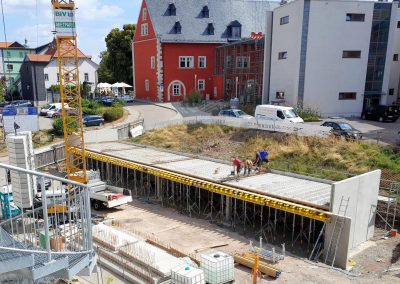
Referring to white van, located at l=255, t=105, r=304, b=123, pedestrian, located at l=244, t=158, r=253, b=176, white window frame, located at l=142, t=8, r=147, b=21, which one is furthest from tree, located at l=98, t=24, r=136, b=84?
pedestrian, located at l=244, t=158, r=253, b=176

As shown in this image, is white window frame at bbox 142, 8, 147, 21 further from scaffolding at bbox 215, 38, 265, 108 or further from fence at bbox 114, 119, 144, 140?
fence at bbox 114, 119, 144, 140

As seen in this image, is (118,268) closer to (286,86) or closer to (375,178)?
(375,178)

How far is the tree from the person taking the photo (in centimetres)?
5716

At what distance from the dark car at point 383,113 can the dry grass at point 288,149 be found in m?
10.5

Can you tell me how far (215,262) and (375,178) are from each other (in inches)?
325

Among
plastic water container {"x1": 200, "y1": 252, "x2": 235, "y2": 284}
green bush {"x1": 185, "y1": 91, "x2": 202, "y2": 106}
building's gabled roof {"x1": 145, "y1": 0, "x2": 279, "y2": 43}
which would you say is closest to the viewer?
plastic water container {"x1": 200, "y1": 252, "x2": 235, "y2": 284}

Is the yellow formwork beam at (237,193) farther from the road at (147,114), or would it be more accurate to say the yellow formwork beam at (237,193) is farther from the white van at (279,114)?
the road at (147,114)

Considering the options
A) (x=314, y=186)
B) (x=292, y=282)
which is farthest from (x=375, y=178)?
(x=292, y=282)

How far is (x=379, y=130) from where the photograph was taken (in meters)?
27.6

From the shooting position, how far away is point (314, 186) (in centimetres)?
1714

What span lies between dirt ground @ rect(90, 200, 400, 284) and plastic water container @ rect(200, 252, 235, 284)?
1.89 feet

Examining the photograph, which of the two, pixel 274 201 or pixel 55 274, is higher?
pixel 55 274

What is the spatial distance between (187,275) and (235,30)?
4096 cm

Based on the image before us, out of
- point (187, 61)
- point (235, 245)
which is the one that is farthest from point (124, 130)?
point (235, 245)
